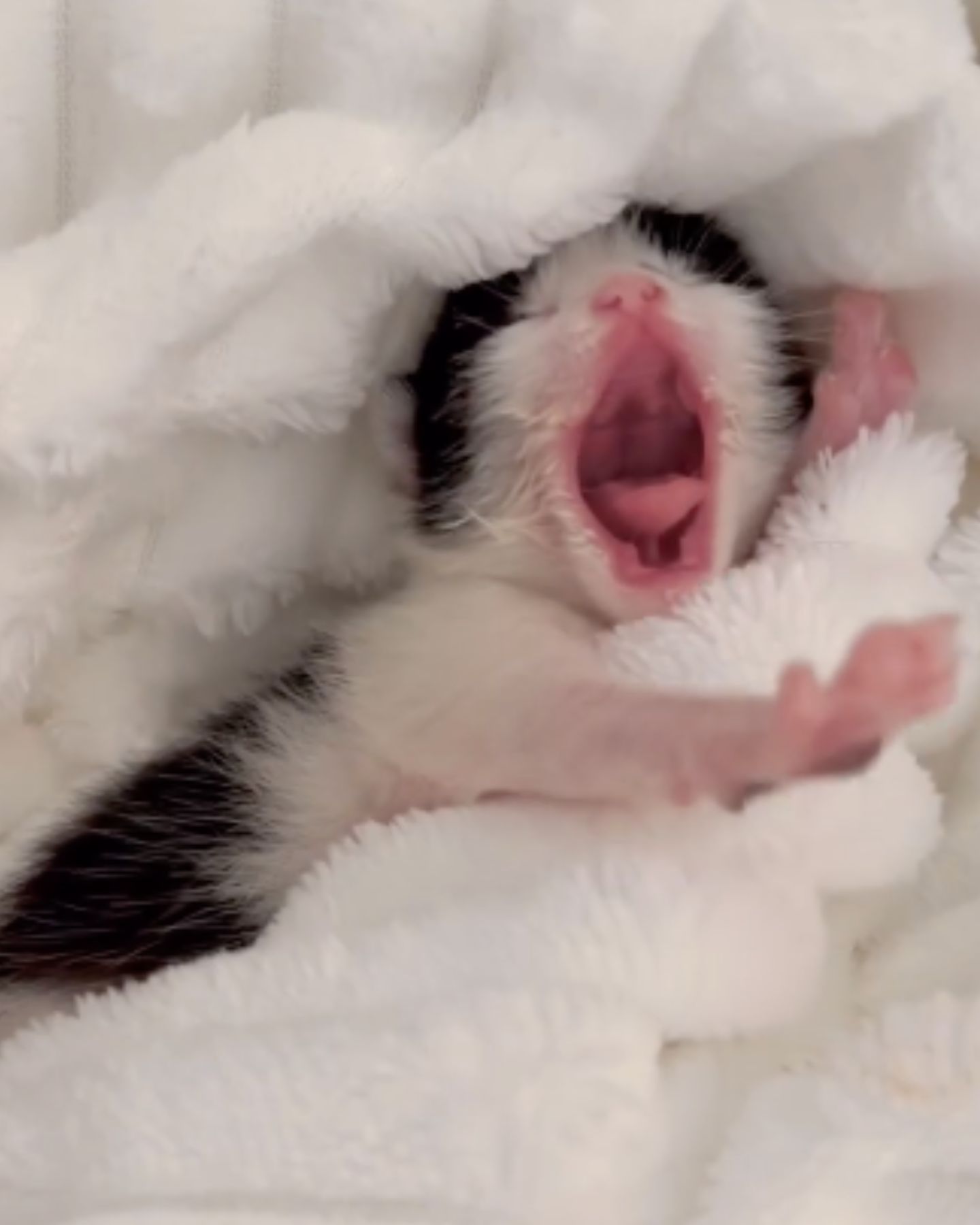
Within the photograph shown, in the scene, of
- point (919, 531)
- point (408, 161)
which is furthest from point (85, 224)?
point (919, 531)

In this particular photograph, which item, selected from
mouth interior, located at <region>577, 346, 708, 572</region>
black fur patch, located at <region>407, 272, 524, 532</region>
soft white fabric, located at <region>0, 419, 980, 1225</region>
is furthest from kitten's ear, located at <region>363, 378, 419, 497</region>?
soft white fabric, located at <region>0, 419, 980, 1225</region>

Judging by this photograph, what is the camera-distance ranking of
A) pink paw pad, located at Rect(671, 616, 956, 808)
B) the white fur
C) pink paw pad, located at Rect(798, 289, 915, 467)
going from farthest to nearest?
pink paw pad, located at Rect(798, 289, 915, 467), the white fur, pink paw pad, located at Rect(671, 616, 956, 808)

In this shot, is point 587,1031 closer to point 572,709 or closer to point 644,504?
point 572,709

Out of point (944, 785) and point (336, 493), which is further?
point (336, 493)

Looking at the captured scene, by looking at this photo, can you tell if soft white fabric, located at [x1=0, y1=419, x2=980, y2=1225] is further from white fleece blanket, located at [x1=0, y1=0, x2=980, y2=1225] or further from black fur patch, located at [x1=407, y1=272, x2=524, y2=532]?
black fur patch, located at [x1=407, y1=272, x2=524, y2=532]

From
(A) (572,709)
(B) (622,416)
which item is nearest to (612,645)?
(A) (572,709)

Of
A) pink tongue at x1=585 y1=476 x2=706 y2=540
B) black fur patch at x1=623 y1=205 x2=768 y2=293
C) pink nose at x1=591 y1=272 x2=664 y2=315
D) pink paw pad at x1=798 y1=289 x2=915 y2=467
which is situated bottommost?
pink tongue at x1=585 y1=476 x2=706 y2=540

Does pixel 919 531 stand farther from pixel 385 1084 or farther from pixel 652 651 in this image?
pixel 385 1084
